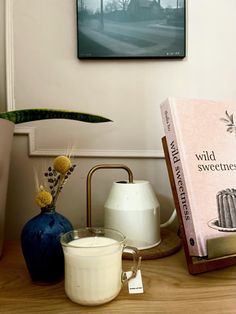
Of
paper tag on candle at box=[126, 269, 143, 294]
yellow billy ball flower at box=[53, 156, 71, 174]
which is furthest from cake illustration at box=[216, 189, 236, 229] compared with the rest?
yellow billy ball flower at box=[53, 156, 71, 174]

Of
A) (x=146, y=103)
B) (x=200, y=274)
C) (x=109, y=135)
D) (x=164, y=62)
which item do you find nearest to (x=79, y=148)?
(x=109, y=135)

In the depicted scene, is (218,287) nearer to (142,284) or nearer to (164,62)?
(142,284)

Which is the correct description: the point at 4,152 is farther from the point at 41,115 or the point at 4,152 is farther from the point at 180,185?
the point at 180,185

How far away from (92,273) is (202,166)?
26 centimetres

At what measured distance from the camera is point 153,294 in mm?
419

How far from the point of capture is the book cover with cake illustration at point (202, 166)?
0.48 meters

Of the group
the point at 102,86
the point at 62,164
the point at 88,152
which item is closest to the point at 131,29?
the point at 102,86

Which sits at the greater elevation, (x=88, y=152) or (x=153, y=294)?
(x=88, y=152)

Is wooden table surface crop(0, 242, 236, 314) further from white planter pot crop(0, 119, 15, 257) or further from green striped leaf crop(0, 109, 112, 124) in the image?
green striped leaf crop(0, 109, 112, 124)

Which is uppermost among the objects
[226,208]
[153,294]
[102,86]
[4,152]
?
[102,86]

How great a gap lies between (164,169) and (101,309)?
0.42m

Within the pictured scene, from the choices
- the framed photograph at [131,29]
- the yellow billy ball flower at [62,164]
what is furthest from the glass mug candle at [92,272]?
the framed photograph at [131,29]

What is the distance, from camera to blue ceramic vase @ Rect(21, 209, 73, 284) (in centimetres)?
45

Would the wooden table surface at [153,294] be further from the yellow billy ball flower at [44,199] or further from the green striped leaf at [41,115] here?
the green striped leaf at [41,115]
